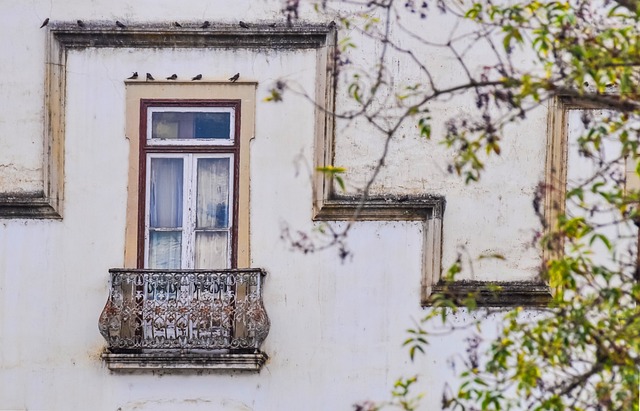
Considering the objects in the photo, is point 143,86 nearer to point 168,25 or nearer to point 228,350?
point 168,25

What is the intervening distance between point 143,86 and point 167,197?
1.02 meters

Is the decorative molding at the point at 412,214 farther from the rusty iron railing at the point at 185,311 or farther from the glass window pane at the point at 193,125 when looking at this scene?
the glass window pane at the point at 193,125

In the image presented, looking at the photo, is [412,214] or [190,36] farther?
[190,36]

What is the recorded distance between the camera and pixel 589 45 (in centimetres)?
1536

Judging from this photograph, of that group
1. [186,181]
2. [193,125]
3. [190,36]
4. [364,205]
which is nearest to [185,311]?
[186,181]

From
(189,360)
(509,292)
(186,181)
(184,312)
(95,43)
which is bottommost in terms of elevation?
(189,360)

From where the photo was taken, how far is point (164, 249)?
1994 centimetres

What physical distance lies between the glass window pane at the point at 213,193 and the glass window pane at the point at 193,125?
0.24 meters

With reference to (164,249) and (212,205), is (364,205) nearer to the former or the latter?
(212,205)

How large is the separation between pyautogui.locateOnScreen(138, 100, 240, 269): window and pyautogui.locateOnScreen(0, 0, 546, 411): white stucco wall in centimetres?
22

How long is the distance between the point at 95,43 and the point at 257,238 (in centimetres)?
228

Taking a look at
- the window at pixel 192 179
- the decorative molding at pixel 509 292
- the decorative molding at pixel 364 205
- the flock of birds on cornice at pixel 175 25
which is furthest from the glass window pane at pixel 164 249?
the decorative molding at pixel 509 292

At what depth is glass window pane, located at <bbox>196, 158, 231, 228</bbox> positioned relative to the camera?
1994 cm

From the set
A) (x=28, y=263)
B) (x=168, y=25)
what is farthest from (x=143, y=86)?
(x=28, y=263)
